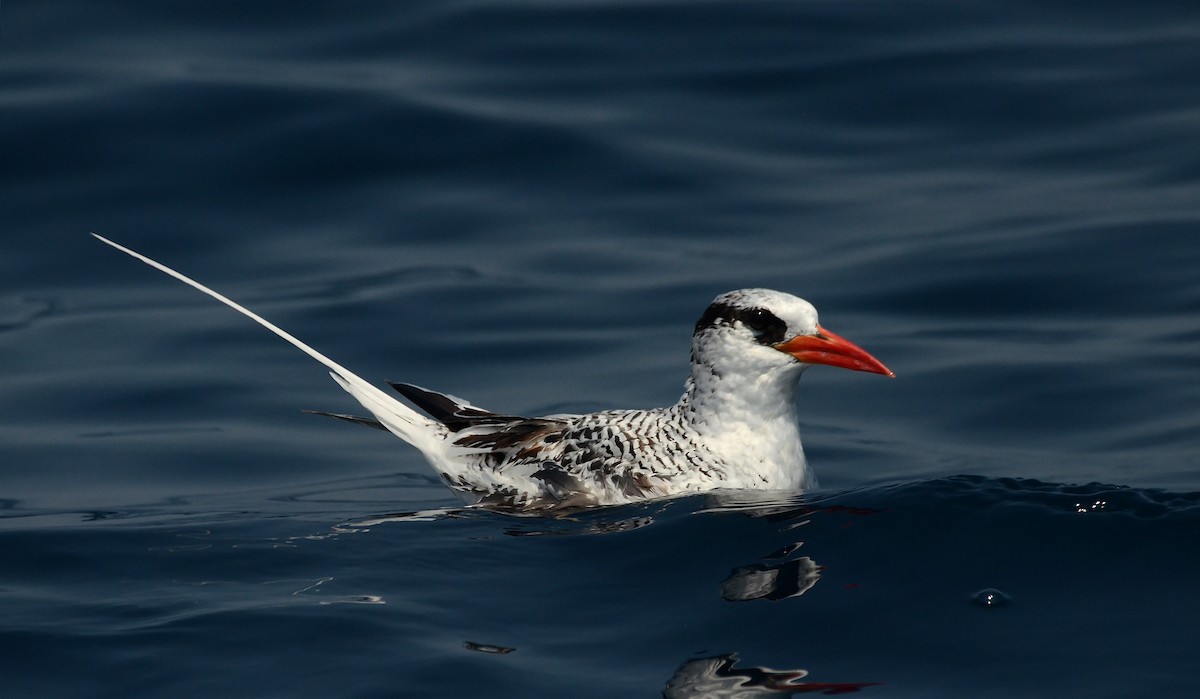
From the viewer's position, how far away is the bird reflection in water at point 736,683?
674 cm

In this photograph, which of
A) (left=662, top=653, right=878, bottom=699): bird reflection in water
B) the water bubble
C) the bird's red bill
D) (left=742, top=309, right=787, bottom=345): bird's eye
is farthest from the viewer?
(left=742, top=309, right=787, bottom=345): bird's eye

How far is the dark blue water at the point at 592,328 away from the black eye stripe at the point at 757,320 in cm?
95

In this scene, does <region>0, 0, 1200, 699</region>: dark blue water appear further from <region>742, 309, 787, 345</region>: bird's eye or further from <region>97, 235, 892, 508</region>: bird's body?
<region>742, 309, 787, 345</region>: bird's eye

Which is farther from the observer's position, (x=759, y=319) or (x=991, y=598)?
(x=759, y=319)

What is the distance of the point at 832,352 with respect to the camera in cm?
897

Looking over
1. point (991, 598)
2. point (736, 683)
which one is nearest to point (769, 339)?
point (991, 598)

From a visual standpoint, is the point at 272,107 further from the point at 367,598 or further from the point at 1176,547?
the point at 1176,547

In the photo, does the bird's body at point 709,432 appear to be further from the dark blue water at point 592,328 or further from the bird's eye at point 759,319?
the dark blue water at point 592,328

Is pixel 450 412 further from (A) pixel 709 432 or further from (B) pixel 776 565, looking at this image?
(B) pixel 776 565

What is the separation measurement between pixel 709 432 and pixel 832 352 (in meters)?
0.93

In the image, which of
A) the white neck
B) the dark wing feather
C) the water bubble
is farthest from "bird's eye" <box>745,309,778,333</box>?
the water bubble

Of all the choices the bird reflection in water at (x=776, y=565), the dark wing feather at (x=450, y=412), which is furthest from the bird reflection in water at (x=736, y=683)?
the dark wing feather at (x=450, y=412)

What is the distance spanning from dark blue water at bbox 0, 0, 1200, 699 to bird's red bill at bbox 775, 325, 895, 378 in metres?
0.73

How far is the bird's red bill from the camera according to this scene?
893 centimetres
